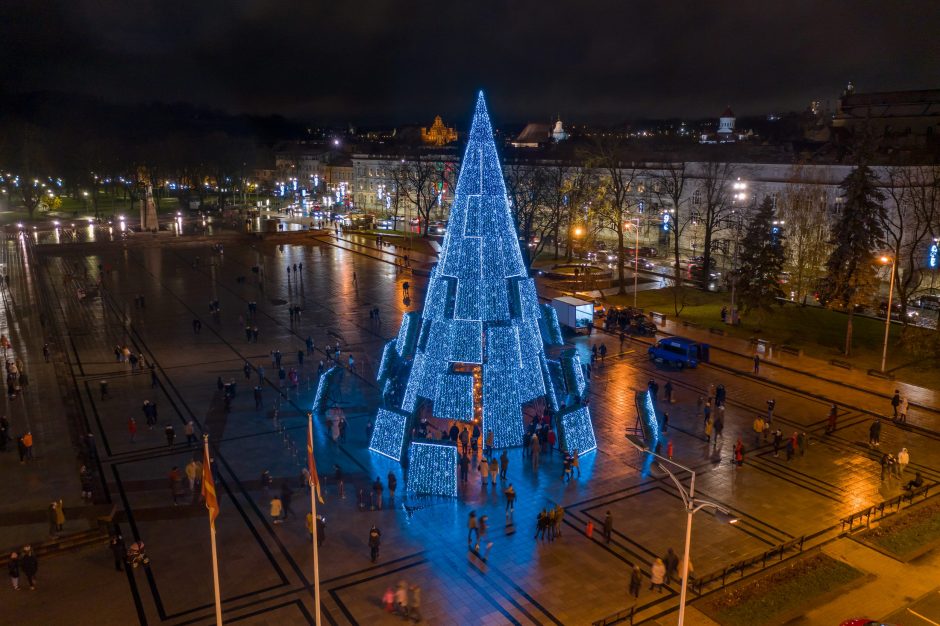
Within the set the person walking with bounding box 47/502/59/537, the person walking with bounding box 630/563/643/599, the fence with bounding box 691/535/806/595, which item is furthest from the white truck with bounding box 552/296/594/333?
the person walking with bounding box 47/502/59/537

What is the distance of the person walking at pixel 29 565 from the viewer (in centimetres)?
1509

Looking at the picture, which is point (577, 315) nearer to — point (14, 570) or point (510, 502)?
point (510, 502)

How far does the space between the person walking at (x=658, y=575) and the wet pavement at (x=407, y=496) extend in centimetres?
31

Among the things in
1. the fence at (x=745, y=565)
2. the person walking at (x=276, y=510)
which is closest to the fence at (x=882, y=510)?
the fence at (x=745, y=565)

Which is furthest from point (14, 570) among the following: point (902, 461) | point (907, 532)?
point (902, 461)

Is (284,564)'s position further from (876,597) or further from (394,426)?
(876,597)

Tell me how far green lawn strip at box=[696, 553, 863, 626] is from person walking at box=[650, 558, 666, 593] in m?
0.91

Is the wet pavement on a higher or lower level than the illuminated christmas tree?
lower

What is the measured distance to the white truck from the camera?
38.1 m

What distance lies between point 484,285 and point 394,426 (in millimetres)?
5170

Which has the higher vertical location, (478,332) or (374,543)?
(478,332)

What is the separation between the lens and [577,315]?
125 feet

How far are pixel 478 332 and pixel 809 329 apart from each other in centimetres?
2548

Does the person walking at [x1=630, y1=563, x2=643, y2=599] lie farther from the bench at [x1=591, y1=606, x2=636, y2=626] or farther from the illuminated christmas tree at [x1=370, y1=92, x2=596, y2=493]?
the illuminated christmas tree at [x1=370, y1=92, x2=596, y2=493]
